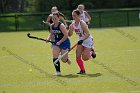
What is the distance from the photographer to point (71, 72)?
1387cm

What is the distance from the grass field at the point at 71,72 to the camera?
1105cm

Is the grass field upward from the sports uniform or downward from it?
downward

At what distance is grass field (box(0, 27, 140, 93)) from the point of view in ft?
36.3

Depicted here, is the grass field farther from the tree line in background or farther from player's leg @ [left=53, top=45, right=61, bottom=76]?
the tree line in background

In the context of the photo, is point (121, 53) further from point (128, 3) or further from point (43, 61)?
point (128, 3)

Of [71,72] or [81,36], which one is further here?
[71,72]

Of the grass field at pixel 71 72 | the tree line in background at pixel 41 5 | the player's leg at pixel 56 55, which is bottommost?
the tree line in background at pixel 41 5

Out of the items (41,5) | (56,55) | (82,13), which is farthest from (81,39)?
(41,5)

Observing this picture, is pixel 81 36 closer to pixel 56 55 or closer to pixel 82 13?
pixel 56 55

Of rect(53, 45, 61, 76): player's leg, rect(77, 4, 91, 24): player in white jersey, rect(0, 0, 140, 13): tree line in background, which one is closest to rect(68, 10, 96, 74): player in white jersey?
rect(53, 45, 61, 76): player's leg

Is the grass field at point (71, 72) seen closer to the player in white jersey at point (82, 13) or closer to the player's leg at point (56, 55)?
the player's leg at point (56, 55)

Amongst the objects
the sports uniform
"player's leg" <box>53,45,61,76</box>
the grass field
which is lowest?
the grass field

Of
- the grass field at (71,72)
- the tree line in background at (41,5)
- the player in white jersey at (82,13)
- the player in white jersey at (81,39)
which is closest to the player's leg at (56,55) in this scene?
the grass field at (71,72)

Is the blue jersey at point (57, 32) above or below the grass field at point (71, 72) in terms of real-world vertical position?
above
